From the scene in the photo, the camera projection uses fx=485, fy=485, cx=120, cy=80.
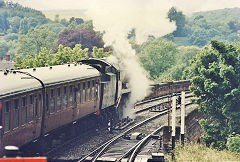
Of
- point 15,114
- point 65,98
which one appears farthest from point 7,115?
point 65,98

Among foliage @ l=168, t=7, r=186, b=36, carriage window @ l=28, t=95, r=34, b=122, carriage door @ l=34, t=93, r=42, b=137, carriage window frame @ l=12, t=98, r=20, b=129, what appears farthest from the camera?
foliage @ l=168, t=7, r=186, b=36

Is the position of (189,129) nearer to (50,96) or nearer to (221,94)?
(221,94)

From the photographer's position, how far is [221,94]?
24.9 metres

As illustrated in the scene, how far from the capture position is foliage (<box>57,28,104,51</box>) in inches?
3018

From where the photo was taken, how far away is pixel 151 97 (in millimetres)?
38125

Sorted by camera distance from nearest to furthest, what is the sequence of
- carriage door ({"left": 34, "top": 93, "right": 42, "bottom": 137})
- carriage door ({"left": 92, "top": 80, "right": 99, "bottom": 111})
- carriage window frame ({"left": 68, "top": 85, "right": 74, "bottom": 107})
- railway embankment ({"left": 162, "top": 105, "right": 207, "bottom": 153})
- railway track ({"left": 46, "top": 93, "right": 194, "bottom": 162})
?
1. carriage door ({"left": 34, "top": 93, "right": 42, "bottom": 137})
2. railway track ({"left": 46, "top": 93, "right": 194, "bottom": 162})
3. carriage window frame ({"left": 68, "top": 85, "right": 74, "bottom": 107})
4. railway embankment ({"left": 162, "top": 105, "right": 207, "bottom": 153})
5. carriage door ({"left": 92, "top": 80, "right": 99, "bottom": 111})

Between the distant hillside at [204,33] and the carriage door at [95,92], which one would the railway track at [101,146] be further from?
the distant hillside at [204,33]

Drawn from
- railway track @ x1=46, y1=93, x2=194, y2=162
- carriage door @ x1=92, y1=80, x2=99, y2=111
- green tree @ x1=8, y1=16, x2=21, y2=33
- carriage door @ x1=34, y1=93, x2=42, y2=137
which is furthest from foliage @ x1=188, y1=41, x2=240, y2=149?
green tree @ x1=8, y1=16, x2=21, y2=33

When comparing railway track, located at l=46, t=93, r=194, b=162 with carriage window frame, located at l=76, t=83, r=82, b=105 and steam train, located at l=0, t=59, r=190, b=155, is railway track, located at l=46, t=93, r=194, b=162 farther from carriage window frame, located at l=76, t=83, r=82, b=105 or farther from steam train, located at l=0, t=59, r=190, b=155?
carriage window frame, located at l=76, t=83, r=82, b=105

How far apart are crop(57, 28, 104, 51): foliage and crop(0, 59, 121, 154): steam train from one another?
2006 inches

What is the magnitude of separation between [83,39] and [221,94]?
182 feet

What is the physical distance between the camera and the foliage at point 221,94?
2425 centimetres

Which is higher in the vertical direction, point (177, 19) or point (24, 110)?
point (177, 19)

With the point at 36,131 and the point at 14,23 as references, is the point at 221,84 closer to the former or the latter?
the point at 36,131
